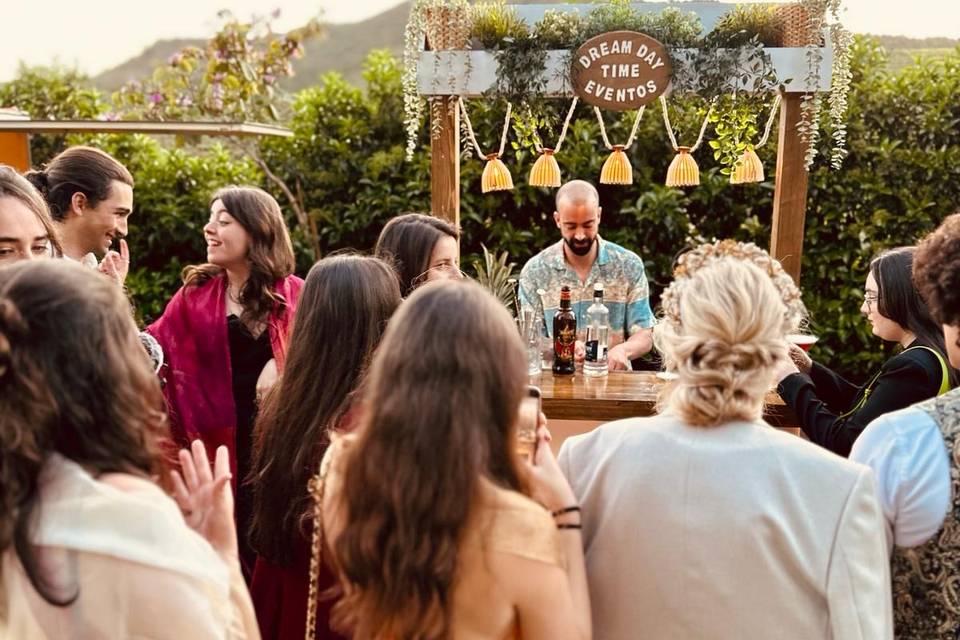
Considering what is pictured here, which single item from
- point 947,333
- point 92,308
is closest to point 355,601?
point 92,308

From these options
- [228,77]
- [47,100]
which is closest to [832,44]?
[228,77]

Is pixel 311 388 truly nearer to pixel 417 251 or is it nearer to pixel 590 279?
pixel 417 251

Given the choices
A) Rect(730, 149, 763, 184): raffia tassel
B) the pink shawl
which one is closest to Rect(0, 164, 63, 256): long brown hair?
the pink shawl

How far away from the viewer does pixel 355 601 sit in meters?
→ 1.43

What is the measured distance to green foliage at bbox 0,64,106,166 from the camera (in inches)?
268

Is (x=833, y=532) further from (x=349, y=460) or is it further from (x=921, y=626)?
(x=349, y=460)

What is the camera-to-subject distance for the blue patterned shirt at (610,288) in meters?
4.39

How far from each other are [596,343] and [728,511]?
208 centimetres

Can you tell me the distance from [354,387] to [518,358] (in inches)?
30.8

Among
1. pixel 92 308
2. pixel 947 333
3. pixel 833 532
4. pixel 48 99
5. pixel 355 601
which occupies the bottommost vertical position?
pixel 355 601

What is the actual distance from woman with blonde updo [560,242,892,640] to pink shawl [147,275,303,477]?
1.99 metres

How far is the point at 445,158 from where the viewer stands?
418 cm

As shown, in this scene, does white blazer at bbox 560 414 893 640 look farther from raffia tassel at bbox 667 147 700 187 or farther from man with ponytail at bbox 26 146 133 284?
raffia tassel at bbox 667 147 700 187

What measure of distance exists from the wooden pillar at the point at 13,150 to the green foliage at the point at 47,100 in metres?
2.18
